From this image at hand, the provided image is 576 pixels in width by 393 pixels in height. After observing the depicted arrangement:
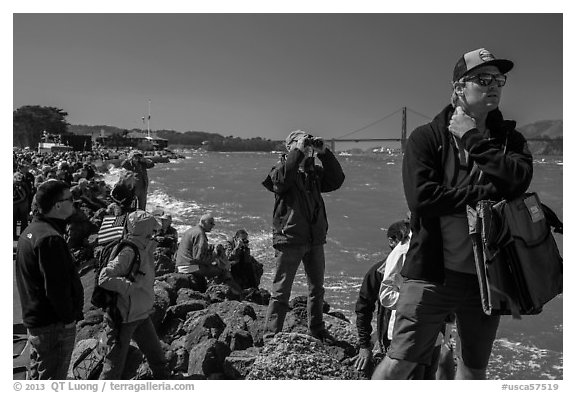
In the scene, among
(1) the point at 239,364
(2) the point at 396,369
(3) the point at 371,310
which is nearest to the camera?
(2) the point at 396,369

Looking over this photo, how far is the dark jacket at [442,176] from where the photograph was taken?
1.94 m

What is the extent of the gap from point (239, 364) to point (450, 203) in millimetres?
2159

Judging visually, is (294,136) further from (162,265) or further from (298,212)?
(162,265)

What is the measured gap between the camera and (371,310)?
10.5ft

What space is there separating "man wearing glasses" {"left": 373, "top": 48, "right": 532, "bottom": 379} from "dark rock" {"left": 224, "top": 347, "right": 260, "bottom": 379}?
144 cm

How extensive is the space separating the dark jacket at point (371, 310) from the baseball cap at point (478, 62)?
4.57 ft

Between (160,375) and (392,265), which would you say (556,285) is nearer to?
(392,265)

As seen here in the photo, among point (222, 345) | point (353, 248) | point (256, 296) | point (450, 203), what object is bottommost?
point (353, 248)

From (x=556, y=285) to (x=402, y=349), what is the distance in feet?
2.36

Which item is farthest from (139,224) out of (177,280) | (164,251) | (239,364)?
(164,251)

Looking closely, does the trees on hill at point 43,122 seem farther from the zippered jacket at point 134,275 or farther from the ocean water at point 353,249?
the zippered jacket at point 134,275

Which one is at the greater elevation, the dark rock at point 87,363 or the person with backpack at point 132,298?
the person with backpack at point 132,298

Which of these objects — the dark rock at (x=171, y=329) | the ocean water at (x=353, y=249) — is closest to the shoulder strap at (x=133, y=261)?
the dark rock at (x=171, y=329)
